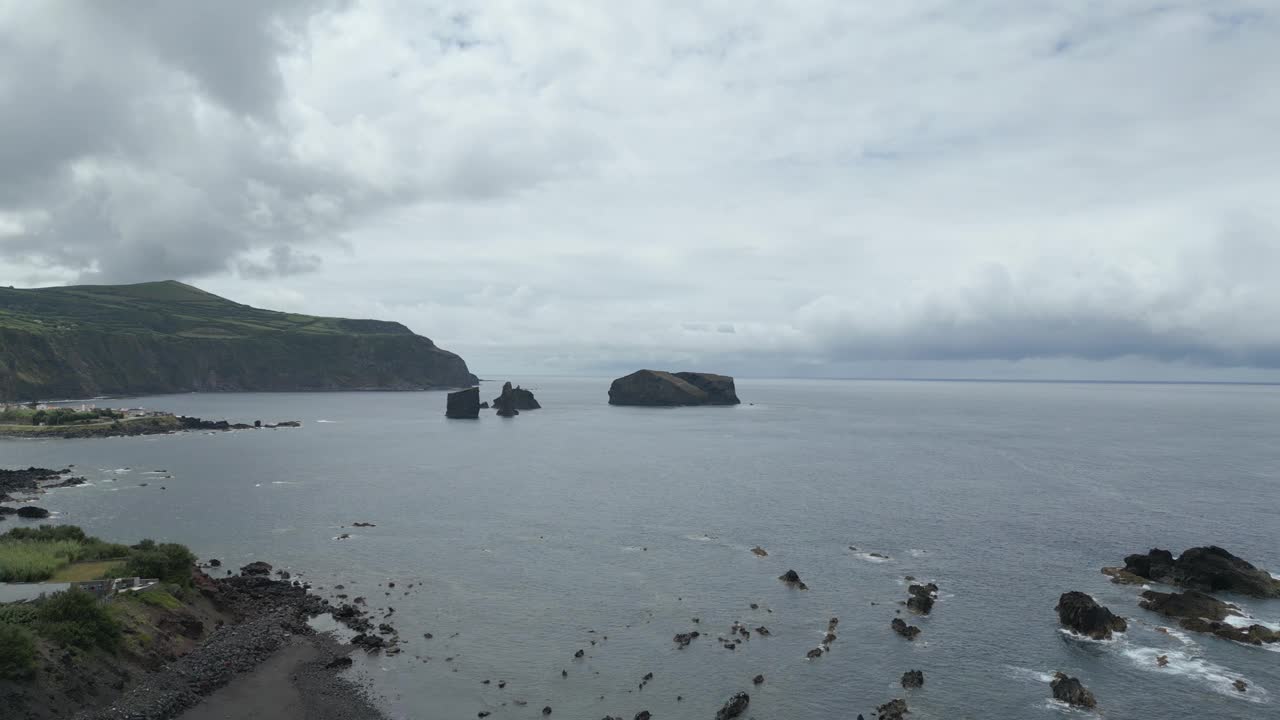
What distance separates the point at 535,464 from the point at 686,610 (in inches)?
3026

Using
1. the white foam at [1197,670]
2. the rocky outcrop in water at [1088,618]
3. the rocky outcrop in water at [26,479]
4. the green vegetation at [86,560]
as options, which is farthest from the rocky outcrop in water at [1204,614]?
the rocky outcrop in water at [26,479]

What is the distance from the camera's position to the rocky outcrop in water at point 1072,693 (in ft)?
124

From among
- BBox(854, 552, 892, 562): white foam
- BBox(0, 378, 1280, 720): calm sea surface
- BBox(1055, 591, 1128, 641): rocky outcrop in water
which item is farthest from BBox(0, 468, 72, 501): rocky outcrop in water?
BBox(1055, 591, 1128, 641): rocky outcrop in water

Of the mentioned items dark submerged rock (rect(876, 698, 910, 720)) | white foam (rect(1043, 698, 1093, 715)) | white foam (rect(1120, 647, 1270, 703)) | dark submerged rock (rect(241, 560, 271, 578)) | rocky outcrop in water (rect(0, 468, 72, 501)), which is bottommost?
white foam (rect(1043, 698, 1093, 715))

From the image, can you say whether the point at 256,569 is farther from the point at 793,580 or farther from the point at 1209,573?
the point at 1209,573

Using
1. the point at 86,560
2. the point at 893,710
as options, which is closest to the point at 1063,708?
the point at 893,710

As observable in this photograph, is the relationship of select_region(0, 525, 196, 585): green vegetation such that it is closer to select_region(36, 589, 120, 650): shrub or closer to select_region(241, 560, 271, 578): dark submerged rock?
select_region(241, 560, 271, 578): dark submerged rock

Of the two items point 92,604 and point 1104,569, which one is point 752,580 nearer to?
point 1104,569

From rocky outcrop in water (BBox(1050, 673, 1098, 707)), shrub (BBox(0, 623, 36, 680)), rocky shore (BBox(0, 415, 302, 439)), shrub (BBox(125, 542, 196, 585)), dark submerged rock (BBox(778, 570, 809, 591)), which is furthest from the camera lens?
rocky shore (BBox(0, 415, 302, 439))

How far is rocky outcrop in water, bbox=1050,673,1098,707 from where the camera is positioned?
124 ft

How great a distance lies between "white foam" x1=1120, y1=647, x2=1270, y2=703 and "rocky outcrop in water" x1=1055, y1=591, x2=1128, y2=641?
1912 mm

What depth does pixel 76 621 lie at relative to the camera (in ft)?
122

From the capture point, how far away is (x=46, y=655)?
34188 millimetres

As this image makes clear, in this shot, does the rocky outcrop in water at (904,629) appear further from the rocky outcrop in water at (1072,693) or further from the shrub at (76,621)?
the shrub at (76,621)
